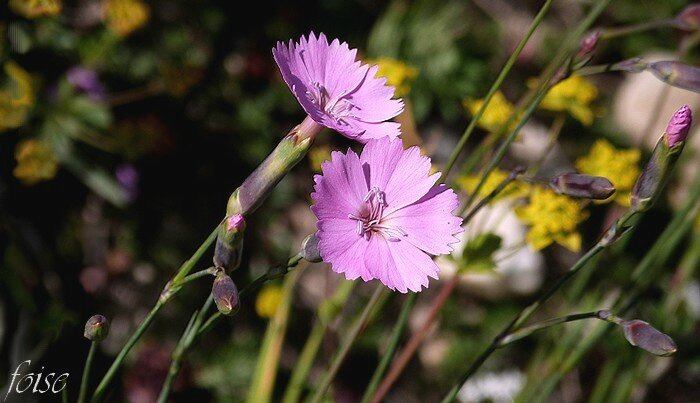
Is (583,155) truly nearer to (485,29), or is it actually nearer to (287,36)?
(485,29)

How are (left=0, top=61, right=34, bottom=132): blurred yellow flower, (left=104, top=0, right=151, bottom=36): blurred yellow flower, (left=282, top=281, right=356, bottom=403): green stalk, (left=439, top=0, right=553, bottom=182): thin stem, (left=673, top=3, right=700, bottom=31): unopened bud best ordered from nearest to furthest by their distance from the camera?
(left=439, top=0, right=553, bottom=182): thin stem < (left=673, top=3, right=700, bottom=31): unopened bud < (left=282, top=281, right=356, bottom=403): green stalk < (left=0, top=61, right=34, bottom=132): blurred yellow flower < (left=104, top=0, right=151, bottom=36): blurred yellow flower

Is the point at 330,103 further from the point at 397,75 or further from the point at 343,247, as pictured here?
the point at 397,75

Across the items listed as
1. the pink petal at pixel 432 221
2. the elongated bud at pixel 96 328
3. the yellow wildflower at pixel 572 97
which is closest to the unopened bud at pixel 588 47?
the pink petal at pixel 432 221

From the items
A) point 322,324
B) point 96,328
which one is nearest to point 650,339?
point 96,328

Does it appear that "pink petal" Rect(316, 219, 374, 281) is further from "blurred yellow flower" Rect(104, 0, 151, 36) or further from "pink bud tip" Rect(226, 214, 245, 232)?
"blurred yellow flower" Rect(104, 0, 151, 36)

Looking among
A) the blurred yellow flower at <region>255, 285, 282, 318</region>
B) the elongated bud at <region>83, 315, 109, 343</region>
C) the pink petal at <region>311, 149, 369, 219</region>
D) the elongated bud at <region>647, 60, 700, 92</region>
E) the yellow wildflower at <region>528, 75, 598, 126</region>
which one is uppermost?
the yellow wildflower at <region>528, 75, 598, 126</region>

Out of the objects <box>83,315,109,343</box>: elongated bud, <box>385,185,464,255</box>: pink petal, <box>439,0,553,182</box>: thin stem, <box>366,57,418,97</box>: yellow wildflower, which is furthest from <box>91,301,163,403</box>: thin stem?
<box>366,57,418,97</box>: yellow wildflower

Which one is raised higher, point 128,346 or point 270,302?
point 270,302
